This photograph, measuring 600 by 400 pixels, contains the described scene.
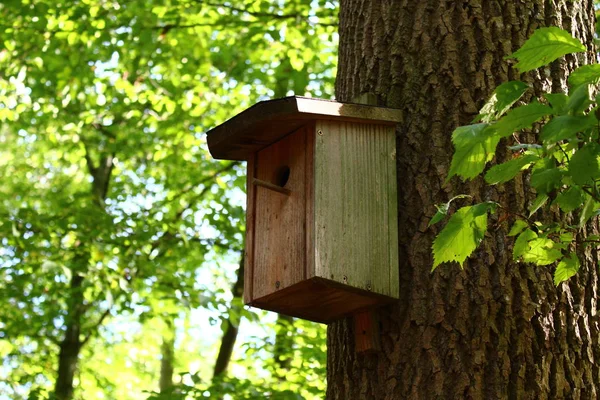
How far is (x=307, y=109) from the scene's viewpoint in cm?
272

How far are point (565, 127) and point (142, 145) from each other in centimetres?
707

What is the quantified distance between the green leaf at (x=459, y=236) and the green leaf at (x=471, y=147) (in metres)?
0.12

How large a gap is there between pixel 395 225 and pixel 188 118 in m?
5.41

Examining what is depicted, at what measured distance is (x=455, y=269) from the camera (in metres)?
2.60

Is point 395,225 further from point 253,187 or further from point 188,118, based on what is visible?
point 188,118

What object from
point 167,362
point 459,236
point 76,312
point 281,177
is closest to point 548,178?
point 459,236

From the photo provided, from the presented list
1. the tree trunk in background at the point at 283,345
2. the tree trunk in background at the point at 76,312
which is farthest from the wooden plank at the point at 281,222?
the tree trunk in background at the point at 283,345

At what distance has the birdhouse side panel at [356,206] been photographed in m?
2.64

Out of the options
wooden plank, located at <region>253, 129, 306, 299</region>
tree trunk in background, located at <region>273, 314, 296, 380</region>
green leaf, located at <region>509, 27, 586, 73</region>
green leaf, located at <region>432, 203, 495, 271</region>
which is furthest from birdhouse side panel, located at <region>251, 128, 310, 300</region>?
tree trunk in background, located at <region>273, 314, 296, 380</region>

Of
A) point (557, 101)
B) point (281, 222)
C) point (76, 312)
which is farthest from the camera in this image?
point (76, 312)

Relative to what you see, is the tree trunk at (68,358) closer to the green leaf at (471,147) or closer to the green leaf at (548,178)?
the green leaf at (471,147)

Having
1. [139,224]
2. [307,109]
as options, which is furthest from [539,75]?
[139,224]

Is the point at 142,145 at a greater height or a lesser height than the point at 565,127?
greater

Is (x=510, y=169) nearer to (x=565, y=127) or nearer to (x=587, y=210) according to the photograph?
(x=587, y=210)
